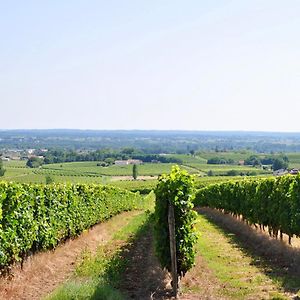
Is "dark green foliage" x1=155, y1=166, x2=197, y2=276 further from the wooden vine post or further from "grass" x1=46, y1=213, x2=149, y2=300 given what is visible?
"grass" x1=46, y1=213, x2=149, y2=300

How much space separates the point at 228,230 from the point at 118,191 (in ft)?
47.8

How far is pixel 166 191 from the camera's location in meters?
14.3

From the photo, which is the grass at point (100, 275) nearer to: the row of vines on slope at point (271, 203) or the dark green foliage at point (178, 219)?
the dark green foliage at point (178, 219)

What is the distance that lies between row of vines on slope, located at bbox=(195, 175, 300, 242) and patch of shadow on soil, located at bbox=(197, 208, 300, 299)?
691 mm

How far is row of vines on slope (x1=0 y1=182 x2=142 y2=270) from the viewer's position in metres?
14.2

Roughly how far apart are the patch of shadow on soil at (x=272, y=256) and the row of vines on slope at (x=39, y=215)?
24.4 ft

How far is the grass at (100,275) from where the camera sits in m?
11.5

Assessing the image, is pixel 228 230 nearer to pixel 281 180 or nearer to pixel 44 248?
pixel 281 180

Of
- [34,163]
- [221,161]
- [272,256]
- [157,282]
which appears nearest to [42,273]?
[157,282]

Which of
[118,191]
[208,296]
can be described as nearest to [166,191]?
[208,296]

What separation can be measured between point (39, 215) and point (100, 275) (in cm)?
399

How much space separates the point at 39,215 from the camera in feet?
58.1

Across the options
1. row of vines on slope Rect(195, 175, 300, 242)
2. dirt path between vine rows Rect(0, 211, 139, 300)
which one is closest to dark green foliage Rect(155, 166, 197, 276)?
dirt path between vine rows Rect(0, 211, 139, 300)

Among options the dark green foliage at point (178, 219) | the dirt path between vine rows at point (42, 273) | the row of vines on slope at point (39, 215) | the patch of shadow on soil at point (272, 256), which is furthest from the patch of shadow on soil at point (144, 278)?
the patch of shadow on soil at point (272, 256)
